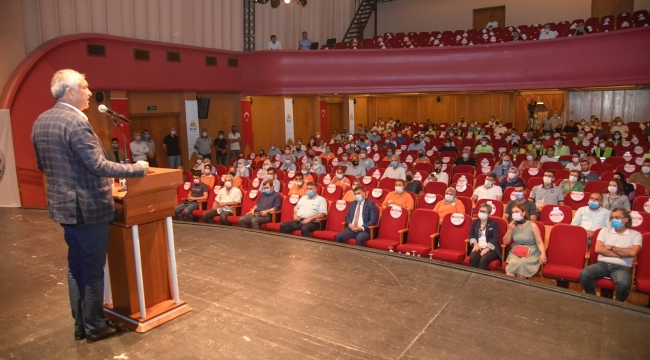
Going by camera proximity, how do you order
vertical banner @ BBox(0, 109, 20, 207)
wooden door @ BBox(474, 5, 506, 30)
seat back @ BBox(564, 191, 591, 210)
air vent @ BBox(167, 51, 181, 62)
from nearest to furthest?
seat back @ BBox(564, 191, 591, 210)
vertical banner @ BBox(0, 109, 20, 207)
air vent @ BBox(167, 51, 181, 62)
wooden door @ BBox(474, 5, 506, 30)

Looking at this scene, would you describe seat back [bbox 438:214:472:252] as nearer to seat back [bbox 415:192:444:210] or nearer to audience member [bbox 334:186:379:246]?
audience member [bbox 334:186:379:246]

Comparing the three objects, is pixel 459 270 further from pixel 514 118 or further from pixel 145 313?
pixel 514 118

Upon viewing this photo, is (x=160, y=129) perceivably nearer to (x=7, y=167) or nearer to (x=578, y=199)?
(x=7, y=167)

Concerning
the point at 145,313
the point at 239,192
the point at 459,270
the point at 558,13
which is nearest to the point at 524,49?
the point at 558,13

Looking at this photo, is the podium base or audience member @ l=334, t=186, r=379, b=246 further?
audience member @ l=334, t=186, r=379, b=246

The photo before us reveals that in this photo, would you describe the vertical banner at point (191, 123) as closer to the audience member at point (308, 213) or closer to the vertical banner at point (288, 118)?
the vertical banner at point (288, 118)

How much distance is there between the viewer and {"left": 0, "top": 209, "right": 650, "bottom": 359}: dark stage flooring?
9.91 ft

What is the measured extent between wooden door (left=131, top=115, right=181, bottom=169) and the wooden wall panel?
13.6 m

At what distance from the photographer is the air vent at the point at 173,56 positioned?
12758 millimetres

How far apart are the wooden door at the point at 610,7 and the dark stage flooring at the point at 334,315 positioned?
17.1 m

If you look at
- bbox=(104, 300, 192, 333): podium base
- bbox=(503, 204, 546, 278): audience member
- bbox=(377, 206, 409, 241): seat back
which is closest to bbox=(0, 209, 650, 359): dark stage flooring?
bbox=(104, 300, 192, 333): podium base

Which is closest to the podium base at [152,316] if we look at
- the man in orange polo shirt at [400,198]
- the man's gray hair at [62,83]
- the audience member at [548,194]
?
the man's gray hair at [62,83]

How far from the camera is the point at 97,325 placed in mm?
3066

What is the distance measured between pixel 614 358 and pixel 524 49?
39.6ft
